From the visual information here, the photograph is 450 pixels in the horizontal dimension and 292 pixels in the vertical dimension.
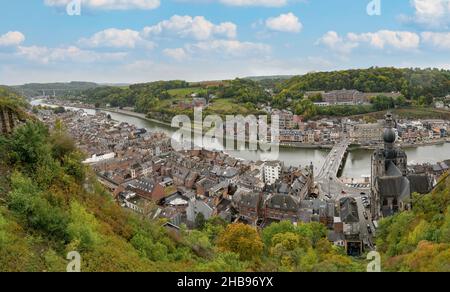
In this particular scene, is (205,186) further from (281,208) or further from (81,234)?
(81,234)

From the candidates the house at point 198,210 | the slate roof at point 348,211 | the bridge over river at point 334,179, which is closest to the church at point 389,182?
the slate roof at point 348,211

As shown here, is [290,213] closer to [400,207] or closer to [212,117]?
[400,207]

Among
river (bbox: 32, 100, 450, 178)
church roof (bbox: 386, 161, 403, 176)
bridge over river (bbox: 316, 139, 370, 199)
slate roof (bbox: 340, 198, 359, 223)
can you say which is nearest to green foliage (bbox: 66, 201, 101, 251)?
slate roof (bbox: 340, 198, 359, 223)

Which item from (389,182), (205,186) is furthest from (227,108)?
(389,182)

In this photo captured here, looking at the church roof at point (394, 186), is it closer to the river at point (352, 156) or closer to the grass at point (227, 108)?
the river at point (352, 156)

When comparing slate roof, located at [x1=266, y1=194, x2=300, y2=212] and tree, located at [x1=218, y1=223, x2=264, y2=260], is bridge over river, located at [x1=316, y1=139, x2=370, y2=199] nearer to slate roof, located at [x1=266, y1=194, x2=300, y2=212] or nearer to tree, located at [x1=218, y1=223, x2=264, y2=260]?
slate roof, located at [x1=266, y1=194, x2=300, y2=212]
